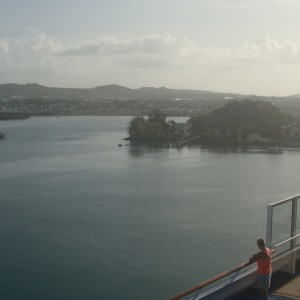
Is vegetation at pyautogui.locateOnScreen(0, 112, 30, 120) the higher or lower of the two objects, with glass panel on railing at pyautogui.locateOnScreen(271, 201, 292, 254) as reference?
lower

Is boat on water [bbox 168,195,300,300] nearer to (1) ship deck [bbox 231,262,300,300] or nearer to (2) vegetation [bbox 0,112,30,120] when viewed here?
(1) ship deck [bbox 231,262,300,300]

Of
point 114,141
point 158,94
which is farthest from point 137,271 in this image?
point 158,94

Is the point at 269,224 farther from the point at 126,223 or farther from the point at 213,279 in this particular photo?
the point at 126,223

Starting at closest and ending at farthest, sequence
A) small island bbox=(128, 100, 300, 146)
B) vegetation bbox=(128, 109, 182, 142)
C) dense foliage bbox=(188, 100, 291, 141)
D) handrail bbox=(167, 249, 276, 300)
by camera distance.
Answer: handrail bbox=(167, 249, 276, 300) → small island bbox=(128, 100, 300, 146) → vegetation bbox=(128, 109, 182, 142) → dense foliage bbox=(188, 100, 291, 141)

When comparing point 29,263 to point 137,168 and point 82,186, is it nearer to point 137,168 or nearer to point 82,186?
point 82,186

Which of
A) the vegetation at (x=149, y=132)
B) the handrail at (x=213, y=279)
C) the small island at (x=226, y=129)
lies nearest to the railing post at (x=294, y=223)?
the handrail at (x=213, y=279)

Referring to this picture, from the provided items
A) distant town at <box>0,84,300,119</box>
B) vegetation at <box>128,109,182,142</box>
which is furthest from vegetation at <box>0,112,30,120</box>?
vegetation at <box>128,109,182,142</box>

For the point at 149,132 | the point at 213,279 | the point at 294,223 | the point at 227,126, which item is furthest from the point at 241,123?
the point at 213,279

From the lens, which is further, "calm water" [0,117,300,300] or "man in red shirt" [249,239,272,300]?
"calm water" [0,117,300,300]
